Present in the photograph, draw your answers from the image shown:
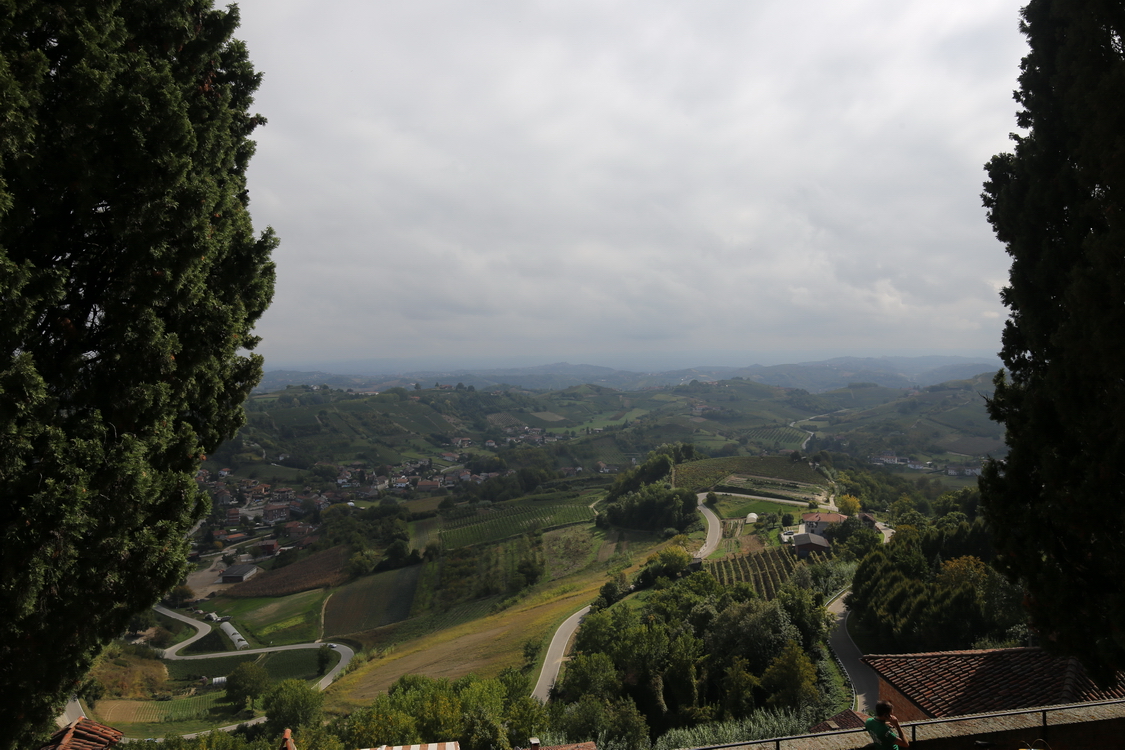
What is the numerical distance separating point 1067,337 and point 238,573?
316ft

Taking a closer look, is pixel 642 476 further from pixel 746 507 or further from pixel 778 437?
pixel 778 437

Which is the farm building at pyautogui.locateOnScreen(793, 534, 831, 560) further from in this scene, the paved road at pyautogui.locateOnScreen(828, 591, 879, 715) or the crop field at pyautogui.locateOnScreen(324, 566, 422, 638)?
the crop field at pyautogui.locateOnScreen(324, 566, 422, 638)

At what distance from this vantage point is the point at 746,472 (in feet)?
306

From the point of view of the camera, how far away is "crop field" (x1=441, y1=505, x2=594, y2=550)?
84.6 m

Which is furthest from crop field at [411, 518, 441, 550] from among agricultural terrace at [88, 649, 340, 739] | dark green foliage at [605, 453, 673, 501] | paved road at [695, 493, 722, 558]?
paved road at [695, 493, 722, 558]

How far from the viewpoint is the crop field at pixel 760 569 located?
4481 cm

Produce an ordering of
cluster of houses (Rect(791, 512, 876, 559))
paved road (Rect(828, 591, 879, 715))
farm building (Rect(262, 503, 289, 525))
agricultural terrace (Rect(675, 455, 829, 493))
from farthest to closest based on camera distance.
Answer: farm building (Rect(262, 503, 289, 525))
agricultural terrace (Rect(675, 455, 829, 493))
cluster of houses (Rect(791, 512, 876, 559))
paved road (Rect(828, 591, 879, 715))

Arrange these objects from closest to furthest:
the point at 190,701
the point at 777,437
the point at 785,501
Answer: the point at 190,701
the point at 785,501
the point at 777,437

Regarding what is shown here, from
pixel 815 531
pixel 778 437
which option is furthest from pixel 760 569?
pixel 778 437

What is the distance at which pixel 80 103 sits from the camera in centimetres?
574

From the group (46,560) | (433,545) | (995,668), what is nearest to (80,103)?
(46,560)

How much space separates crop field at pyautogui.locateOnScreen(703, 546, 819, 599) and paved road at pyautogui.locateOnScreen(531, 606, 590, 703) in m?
13.8

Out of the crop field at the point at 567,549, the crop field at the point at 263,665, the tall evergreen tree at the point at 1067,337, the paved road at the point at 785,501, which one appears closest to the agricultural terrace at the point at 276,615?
the crop field at the point at 263,665

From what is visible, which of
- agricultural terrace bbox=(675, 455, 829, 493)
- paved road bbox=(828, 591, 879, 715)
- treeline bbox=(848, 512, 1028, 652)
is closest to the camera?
paved road bbox=(828, 591, 879, 715)
